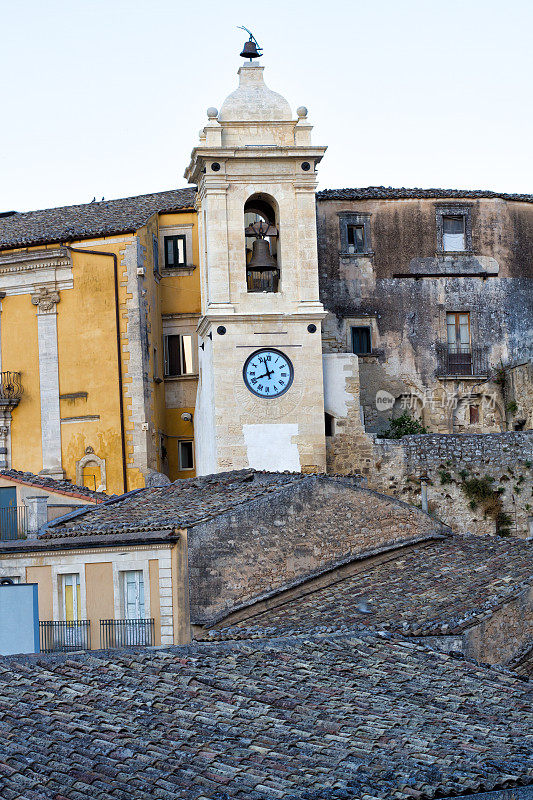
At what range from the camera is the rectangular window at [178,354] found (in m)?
40.2

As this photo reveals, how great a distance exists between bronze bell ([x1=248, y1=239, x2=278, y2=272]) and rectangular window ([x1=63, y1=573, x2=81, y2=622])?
989 cm

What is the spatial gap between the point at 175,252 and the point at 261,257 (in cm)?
658

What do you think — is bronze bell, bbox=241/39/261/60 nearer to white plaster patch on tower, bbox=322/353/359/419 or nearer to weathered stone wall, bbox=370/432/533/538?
white plaster patch on tower, bbox=322/353/359/419

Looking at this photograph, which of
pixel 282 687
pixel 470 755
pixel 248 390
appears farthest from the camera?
pixel 248 390

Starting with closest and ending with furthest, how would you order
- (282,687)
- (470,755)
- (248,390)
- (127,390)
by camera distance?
(470,755) → (282,687) → (248,390) → (127,390)

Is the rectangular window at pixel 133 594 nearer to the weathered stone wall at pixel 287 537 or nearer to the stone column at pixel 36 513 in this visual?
the weathered stone wall at pixel 287 537

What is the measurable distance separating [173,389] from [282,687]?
22.0m

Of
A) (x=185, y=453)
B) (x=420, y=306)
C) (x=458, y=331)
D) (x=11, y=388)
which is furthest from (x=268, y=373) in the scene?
(x=11, y=388)

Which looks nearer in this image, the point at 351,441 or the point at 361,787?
the point at 361,787

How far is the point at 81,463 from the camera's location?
1512 inches

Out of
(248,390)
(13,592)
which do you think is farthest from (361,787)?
(248,390)

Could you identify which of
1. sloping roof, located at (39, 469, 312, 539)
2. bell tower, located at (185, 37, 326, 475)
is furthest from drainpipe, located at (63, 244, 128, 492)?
sloping roof, located at (39, 469, 312, 539)

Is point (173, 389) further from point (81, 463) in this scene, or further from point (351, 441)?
point (351, 441)

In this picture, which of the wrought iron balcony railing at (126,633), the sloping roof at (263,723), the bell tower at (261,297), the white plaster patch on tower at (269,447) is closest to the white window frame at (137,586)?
the wrought iron balcony railing at (126,633)
